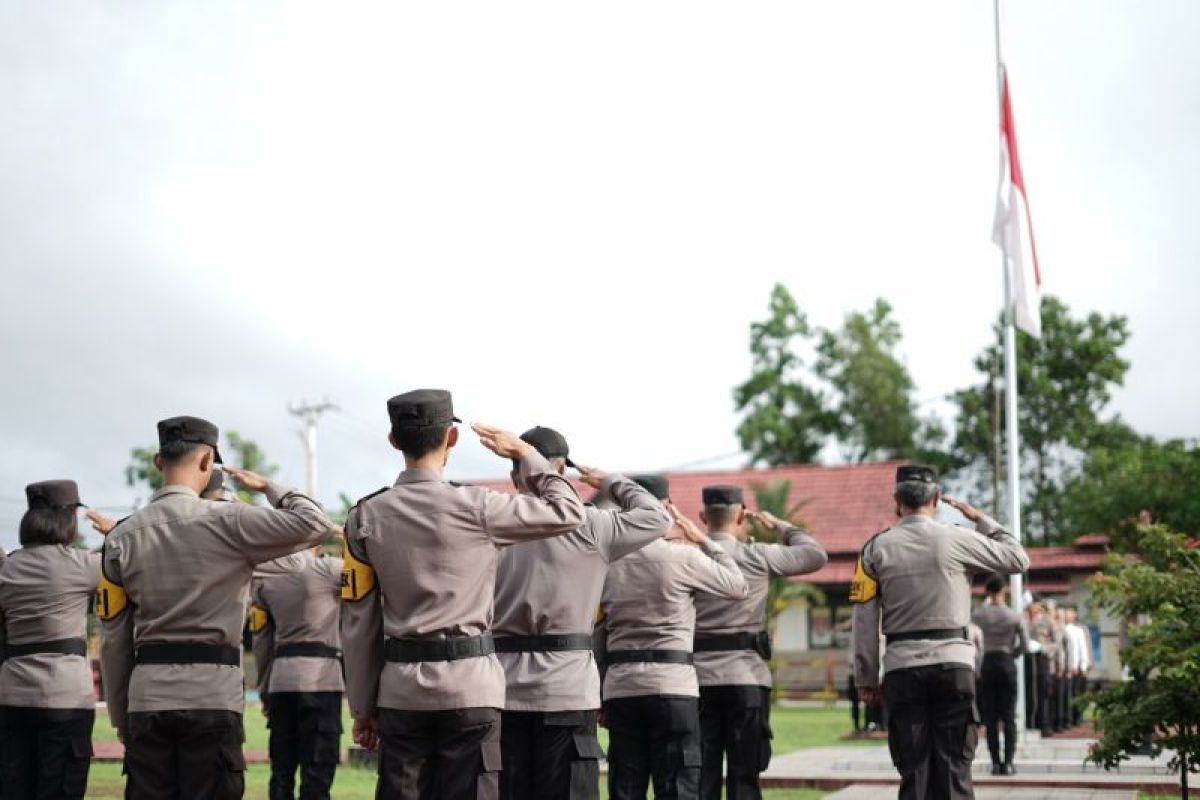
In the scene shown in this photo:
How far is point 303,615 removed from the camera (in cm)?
1080

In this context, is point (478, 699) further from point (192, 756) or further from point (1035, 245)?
point (1035, 245)

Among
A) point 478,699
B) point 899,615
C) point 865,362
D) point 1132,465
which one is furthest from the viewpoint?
point 865,362

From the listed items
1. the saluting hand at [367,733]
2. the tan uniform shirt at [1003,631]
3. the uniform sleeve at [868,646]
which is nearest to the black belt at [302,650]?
the uniform sleeve at [868,646]

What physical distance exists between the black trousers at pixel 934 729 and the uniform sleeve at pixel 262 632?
4381 mm

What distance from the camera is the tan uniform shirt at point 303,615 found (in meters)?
10.7

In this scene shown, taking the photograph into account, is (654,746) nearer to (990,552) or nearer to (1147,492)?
(990,552)

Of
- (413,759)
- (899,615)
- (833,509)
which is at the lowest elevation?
(413,759)

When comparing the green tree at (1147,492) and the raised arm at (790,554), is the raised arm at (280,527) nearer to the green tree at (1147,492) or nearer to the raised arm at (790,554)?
the raised arm at (790,554)

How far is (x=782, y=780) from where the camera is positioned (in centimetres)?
1473

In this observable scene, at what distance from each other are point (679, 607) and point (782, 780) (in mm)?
6668

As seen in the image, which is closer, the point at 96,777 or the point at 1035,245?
the point at 96,777

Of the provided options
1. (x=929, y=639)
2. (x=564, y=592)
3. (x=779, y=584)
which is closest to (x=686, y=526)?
(x=929, y=639)

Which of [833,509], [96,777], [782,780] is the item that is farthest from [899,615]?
[833,509]

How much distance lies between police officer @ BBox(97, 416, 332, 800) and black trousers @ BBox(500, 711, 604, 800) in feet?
4.39
